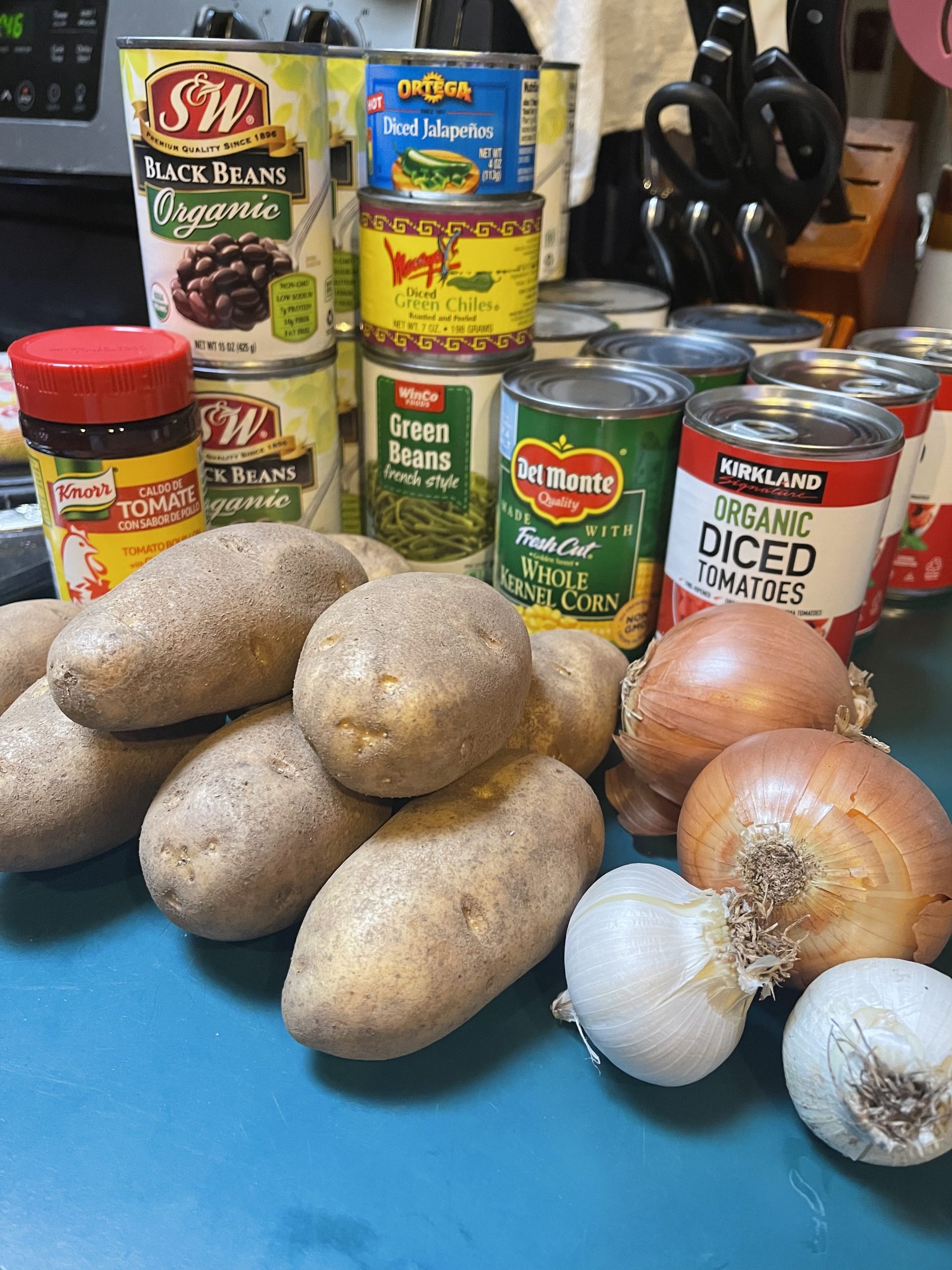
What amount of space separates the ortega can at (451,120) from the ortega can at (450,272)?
0.06 feet

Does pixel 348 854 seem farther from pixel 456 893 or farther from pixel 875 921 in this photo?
pixel 875 921

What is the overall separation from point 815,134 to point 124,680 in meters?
1.12

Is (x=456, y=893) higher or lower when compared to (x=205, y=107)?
lower

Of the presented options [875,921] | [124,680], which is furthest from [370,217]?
[875,921]

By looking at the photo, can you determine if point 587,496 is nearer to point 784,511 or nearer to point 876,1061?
point 784,511

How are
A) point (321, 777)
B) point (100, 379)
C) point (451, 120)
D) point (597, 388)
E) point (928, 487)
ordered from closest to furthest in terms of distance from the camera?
point (321, 777)
point (100, 379)
point (451, 120)
point (597, 388)
point (928, 487)

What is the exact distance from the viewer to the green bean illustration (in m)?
1.14

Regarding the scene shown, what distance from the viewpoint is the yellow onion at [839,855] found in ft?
2.17

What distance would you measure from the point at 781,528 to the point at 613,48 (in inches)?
39.8

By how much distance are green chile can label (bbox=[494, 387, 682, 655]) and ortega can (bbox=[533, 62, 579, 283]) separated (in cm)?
31

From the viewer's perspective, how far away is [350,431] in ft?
4.11

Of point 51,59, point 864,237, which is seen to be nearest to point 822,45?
point 864,237

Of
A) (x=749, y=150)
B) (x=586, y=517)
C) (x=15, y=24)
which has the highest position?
(x=15, y=24)

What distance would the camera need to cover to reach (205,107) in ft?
2.93
